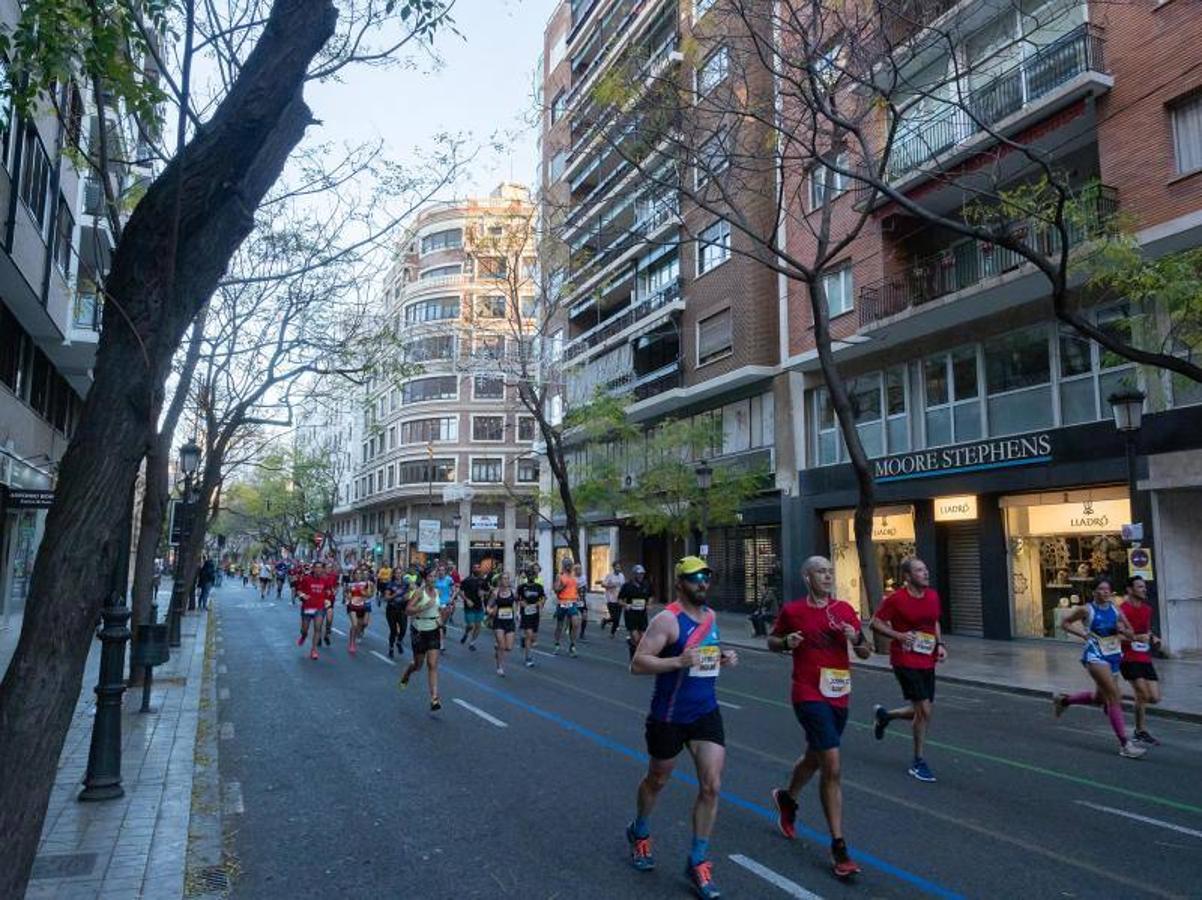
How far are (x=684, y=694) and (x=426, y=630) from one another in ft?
24.2

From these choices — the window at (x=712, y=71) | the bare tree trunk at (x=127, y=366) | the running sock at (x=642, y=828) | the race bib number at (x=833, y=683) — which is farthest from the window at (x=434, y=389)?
the running sock at (x=642, y=828)

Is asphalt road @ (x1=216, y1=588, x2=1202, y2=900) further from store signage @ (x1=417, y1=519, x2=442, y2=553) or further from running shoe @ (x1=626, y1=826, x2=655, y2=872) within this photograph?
store signage @ (x1=417, y1=519, x2=442, y2=553)

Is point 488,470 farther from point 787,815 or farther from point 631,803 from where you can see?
point 787,815

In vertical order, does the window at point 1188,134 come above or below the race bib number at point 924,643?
above

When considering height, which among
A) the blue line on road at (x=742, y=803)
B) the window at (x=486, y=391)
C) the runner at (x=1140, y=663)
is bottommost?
the blue line on road at (x=742, y=803)

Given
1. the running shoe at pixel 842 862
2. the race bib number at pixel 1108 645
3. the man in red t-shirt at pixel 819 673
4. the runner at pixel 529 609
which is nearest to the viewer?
the running shoe at pixel 842 862

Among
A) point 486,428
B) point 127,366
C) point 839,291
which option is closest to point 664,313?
point 839,291

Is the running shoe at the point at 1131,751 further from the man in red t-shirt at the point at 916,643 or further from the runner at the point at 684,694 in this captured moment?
the runner at the point at 684,694

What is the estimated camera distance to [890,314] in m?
23.0

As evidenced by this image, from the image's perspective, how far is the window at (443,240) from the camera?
68562mm

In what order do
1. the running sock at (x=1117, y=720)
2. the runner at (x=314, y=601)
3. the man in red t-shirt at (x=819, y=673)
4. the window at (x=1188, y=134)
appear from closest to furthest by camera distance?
1. the man in red t-shirt at (x=819, y=673)
2. the running sock at (x=1117, y=720)
3. the window at (x=1188, y=134)
4. the runner at (x=314, y=601)

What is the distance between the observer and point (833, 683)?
19.4ft

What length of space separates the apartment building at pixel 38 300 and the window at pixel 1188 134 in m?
18.0

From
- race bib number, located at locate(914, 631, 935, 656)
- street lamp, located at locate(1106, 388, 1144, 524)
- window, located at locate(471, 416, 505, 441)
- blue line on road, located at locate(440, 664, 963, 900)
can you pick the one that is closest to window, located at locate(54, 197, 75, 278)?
blue line on road, located at locate(440, 664, 963, 900)
